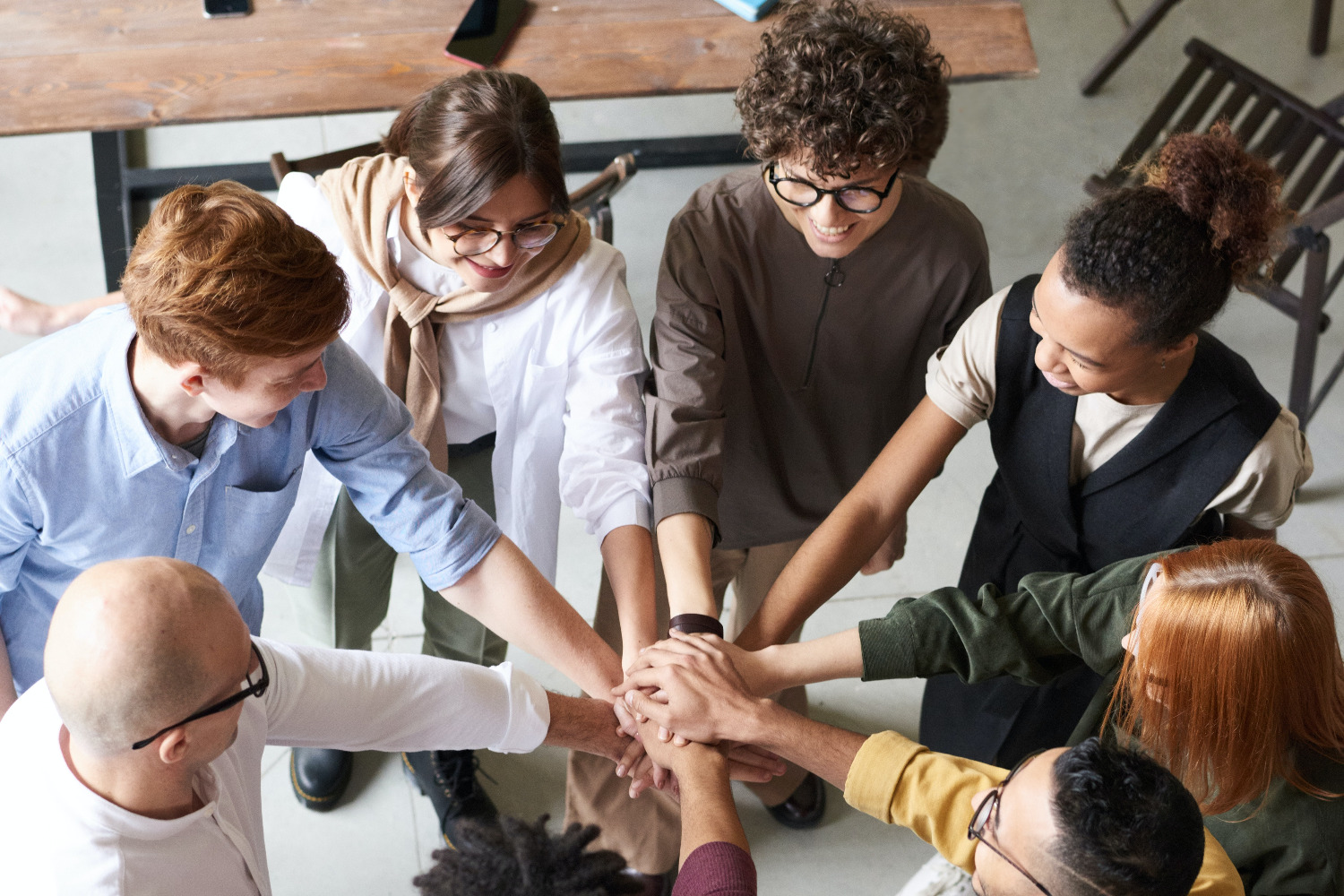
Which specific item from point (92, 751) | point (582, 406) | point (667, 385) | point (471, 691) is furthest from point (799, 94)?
point (92, 751)

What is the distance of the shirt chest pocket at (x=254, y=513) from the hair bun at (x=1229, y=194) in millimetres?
1286

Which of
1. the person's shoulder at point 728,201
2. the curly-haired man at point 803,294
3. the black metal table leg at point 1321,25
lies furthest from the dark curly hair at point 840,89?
the black metal table leg at point 1321,25

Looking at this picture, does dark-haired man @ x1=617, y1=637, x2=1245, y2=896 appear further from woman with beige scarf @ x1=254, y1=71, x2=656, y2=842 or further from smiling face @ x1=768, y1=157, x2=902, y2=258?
smiling face @ x1=768, y1=157, x2=902, y2=258

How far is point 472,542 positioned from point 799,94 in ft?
2.72

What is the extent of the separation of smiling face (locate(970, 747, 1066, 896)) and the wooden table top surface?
199cm

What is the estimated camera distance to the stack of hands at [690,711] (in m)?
1.70

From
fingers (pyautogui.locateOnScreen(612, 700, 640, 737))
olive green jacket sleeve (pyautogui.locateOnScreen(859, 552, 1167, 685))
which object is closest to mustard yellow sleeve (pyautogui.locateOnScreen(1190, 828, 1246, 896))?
olive green jacket sleeve (pyautogui.locateOnScreen(859, 552, 1167, 685))

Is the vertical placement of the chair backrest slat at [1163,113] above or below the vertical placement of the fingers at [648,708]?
above

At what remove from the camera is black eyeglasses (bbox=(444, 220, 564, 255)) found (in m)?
1.63

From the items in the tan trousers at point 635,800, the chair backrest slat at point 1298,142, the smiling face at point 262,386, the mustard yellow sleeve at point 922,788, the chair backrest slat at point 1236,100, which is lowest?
the tan trousers at point 635,800

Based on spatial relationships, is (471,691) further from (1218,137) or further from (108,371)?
(1218,137)

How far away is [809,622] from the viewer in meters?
2.87

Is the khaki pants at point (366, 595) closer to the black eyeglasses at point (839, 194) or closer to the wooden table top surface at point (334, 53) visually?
the black eyeglasses at point (839, 194)

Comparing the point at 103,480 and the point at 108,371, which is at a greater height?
the point at 108,371
